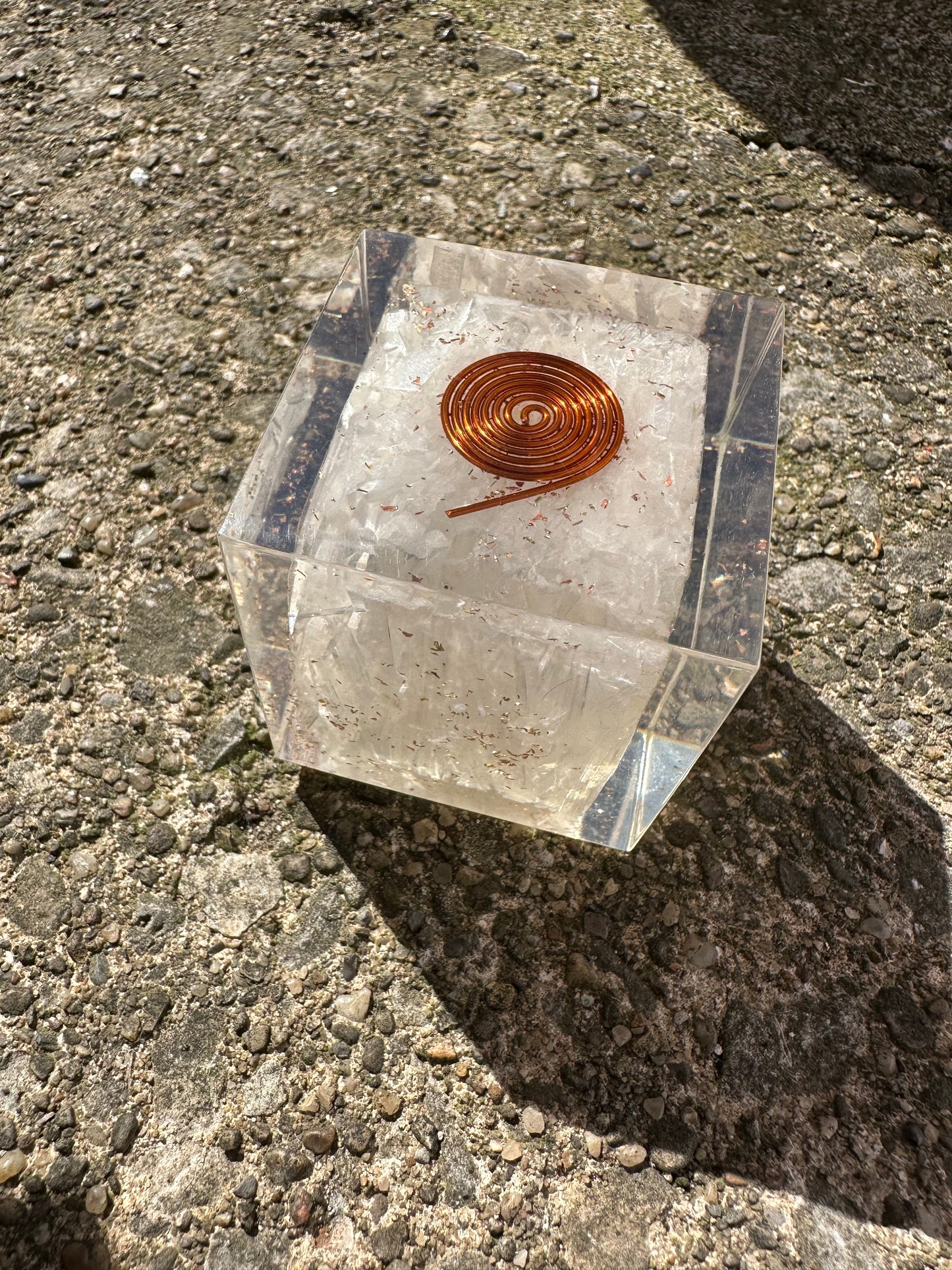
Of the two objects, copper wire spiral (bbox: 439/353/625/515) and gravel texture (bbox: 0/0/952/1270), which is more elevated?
copper wire spiral (bbox: 439/353/625/515)

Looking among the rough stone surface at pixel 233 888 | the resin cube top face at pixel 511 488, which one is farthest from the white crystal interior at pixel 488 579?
the rough stone surface at pixel 233 888

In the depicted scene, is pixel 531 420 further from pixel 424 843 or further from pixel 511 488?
pixel 424 843

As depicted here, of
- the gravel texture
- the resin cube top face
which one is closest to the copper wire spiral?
the resin cube top face

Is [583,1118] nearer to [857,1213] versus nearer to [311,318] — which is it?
[857,1213]

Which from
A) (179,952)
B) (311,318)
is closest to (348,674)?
(179,952)

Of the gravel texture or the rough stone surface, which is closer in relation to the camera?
the gravel texture

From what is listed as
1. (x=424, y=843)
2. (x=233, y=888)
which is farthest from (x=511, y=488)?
(x=233, y=888)

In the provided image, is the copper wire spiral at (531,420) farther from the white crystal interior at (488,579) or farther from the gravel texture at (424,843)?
the gravel texture at (424,843)

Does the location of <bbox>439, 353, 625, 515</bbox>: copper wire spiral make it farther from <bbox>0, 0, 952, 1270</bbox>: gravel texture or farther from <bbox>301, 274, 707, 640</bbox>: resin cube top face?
<bbox>0, 0, 952, 1270</bbox>: gravel texture
